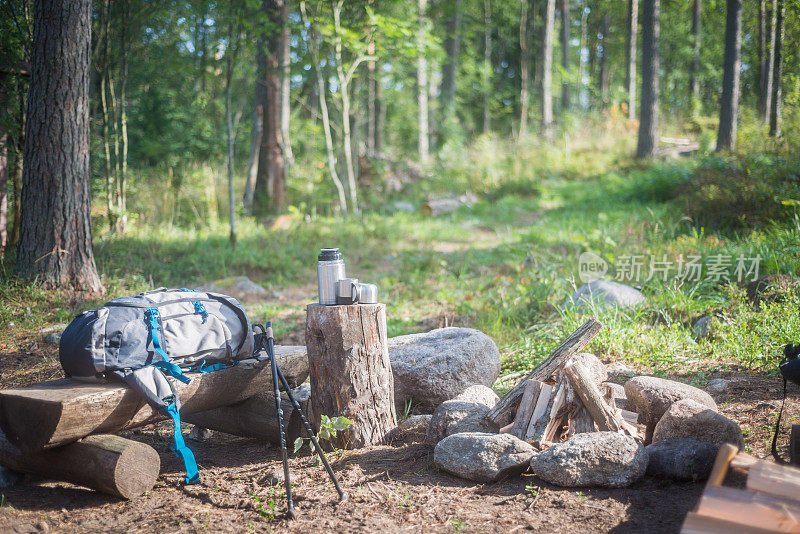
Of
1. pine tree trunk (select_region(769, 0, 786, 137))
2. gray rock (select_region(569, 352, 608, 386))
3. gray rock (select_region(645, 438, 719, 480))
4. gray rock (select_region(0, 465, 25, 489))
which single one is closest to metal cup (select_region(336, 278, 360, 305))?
gray rock (select_region(569, 352, 608, 386))

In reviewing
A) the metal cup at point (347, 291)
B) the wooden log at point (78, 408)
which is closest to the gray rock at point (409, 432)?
the metal cup at point (347, 291)

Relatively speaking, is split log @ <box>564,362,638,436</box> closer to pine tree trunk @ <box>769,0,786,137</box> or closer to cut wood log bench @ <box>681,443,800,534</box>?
cut wood log bench @ <box>681,443,800,534</box>

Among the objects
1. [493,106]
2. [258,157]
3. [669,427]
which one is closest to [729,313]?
[669,427]

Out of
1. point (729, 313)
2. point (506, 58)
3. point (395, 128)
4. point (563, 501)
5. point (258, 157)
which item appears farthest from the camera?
point (506, 58)

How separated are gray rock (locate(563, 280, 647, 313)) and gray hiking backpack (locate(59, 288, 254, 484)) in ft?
10.7

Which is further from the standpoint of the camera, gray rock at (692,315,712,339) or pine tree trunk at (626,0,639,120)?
pine tree trunk at (626,0,639,120)

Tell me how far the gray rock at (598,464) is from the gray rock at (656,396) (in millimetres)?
A: 657

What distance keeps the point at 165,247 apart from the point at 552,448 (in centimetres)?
670

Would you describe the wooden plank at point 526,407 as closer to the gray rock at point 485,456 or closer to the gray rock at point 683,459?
the gray rock at point 485,456

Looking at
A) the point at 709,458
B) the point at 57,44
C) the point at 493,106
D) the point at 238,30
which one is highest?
the point at 493,106

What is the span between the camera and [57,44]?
18.6 ft

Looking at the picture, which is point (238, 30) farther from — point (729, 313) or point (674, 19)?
point (674, 19)

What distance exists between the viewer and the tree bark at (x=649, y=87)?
13.4 meters

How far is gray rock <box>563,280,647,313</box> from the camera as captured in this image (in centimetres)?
524
